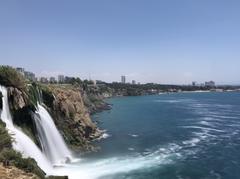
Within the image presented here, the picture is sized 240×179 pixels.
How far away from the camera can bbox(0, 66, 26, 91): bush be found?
44719mm

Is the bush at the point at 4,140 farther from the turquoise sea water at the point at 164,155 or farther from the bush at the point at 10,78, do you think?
the bush at the point at 10,78

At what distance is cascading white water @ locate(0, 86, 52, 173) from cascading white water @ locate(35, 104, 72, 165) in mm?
3009

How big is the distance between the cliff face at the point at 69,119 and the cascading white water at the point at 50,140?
455 centimetres

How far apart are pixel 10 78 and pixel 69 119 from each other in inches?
712

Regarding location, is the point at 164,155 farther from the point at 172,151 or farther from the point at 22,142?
the point at 22,142

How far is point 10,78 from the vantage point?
149 feet

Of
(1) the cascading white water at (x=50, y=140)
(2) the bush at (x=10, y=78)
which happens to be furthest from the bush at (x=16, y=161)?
(2) the bush at (x=10, y=78)

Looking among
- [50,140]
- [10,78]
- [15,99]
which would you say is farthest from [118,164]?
[10,78]

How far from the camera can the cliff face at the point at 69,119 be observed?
189 ft

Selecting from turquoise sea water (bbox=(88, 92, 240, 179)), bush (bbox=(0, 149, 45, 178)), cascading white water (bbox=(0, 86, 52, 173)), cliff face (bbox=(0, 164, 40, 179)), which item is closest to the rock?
cascading white water (bbox=(0, 86, 52, 173))

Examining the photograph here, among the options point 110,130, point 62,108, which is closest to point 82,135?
point 62,108

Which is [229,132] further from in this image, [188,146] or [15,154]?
[15,154]

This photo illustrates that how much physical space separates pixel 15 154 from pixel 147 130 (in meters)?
52.8

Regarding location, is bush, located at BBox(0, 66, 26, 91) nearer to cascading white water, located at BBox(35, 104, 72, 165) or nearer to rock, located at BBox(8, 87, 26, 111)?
rock, located at BBox(8, 87, 26, 111)
